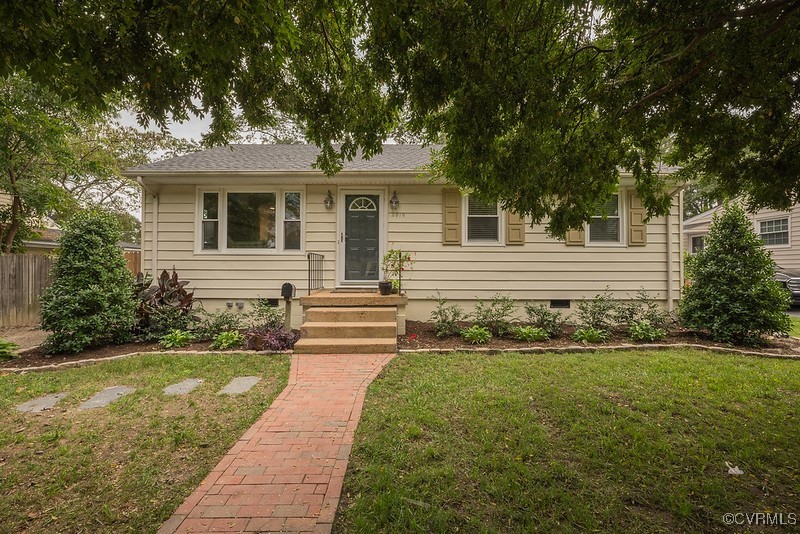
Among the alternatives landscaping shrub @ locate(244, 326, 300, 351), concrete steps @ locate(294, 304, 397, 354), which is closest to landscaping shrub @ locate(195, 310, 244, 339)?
landscaping shrub @ locate(244, 326, 300, 351)

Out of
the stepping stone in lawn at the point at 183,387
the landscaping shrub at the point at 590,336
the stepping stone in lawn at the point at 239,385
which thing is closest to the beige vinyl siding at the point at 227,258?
the stepping stone in lawn at the point at 239,385

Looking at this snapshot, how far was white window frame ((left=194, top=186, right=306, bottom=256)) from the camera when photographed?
7395 mm

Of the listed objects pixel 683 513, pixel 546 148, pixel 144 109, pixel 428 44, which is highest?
pixel 428 44

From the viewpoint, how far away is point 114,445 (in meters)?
2.78

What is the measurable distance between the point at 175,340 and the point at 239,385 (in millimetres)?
2383

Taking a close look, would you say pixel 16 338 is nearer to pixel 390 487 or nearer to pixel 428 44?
pixel 390 487

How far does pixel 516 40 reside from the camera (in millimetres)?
2693

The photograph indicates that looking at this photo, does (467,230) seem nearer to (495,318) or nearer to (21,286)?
(495,318)

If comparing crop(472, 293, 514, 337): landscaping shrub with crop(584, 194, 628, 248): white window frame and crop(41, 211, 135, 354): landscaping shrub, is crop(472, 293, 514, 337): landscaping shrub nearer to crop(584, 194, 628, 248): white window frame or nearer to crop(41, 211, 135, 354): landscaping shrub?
crop(584, 194, 628, 248): white window frame

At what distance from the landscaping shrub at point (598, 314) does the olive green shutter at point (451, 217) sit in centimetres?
274

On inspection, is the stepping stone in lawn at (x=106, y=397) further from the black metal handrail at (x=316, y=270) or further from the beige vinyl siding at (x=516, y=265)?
the beige vinyl siding at (x=516, y=265)

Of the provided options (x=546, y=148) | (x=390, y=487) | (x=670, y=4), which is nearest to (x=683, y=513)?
(x=390, y=487)

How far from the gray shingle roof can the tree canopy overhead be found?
3.13 m

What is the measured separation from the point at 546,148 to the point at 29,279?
1130 centimetres
